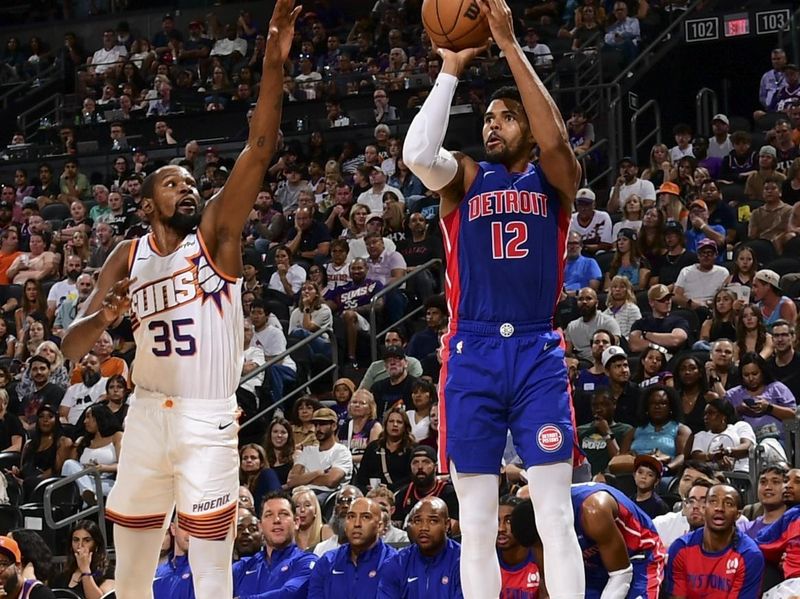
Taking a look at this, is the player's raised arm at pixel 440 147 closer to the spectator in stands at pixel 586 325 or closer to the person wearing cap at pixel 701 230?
the spectator in stands at pixel 586 325

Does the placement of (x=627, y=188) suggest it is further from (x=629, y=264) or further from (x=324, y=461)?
(x=324, y=461)

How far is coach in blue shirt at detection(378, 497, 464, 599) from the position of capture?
9070 millimetres

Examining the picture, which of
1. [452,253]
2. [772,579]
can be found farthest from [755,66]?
[452,253]

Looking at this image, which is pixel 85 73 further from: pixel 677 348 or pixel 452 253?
pixel 452 253

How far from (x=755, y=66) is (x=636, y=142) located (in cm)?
267

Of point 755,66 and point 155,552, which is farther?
point 755,66

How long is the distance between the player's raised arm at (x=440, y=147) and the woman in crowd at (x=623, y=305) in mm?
7151

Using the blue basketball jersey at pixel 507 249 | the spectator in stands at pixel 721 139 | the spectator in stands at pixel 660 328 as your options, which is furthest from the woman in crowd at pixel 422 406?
the blue basketball jersey at pixel 507 249

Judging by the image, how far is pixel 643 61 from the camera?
18.7 m

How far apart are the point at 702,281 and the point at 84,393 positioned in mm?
5983

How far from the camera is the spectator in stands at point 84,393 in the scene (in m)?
14.2

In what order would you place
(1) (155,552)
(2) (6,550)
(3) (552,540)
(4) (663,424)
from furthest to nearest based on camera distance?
(4) (663,424) < (2) (6,550) < (1) (155,552) < (3) (552,540)

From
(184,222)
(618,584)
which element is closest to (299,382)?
(618,584)

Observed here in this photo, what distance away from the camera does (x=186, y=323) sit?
6.27 metres
